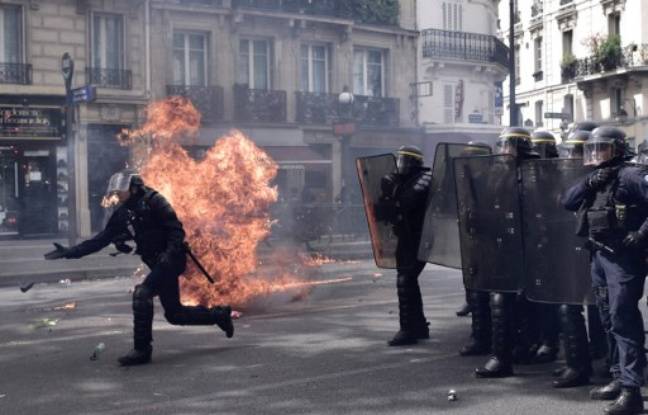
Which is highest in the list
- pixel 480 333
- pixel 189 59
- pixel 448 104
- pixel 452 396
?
pixel 189 59

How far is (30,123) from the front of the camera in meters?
21.6

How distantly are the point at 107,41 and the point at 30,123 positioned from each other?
323 centimetres

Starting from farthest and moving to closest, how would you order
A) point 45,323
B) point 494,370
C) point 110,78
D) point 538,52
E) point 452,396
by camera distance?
point 538,52 → point 110,78 → point 45,323 → point 494,370 → point 452,396

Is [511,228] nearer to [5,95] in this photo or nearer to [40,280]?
[40,280]

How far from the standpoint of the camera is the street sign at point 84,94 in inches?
630

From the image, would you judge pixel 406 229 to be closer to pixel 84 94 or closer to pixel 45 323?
pixel 45 323

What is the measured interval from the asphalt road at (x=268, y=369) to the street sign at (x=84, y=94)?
7070 mm

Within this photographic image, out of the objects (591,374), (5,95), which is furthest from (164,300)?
(5,95)

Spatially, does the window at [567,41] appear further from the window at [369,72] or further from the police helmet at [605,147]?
the police helmet at [605,147]

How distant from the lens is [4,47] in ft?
71.2

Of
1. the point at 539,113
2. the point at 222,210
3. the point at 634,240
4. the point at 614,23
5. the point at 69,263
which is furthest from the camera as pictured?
the point at 539,113

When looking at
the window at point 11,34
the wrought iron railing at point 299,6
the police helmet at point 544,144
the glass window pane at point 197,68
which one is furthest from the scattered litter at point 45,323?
the wrought iron railing at point 299,6

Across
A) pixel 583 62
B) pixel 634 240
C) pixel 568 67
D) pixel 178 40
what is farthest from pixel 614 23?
pixel 634 240

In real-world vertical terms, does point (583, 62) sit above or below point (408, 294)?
above
